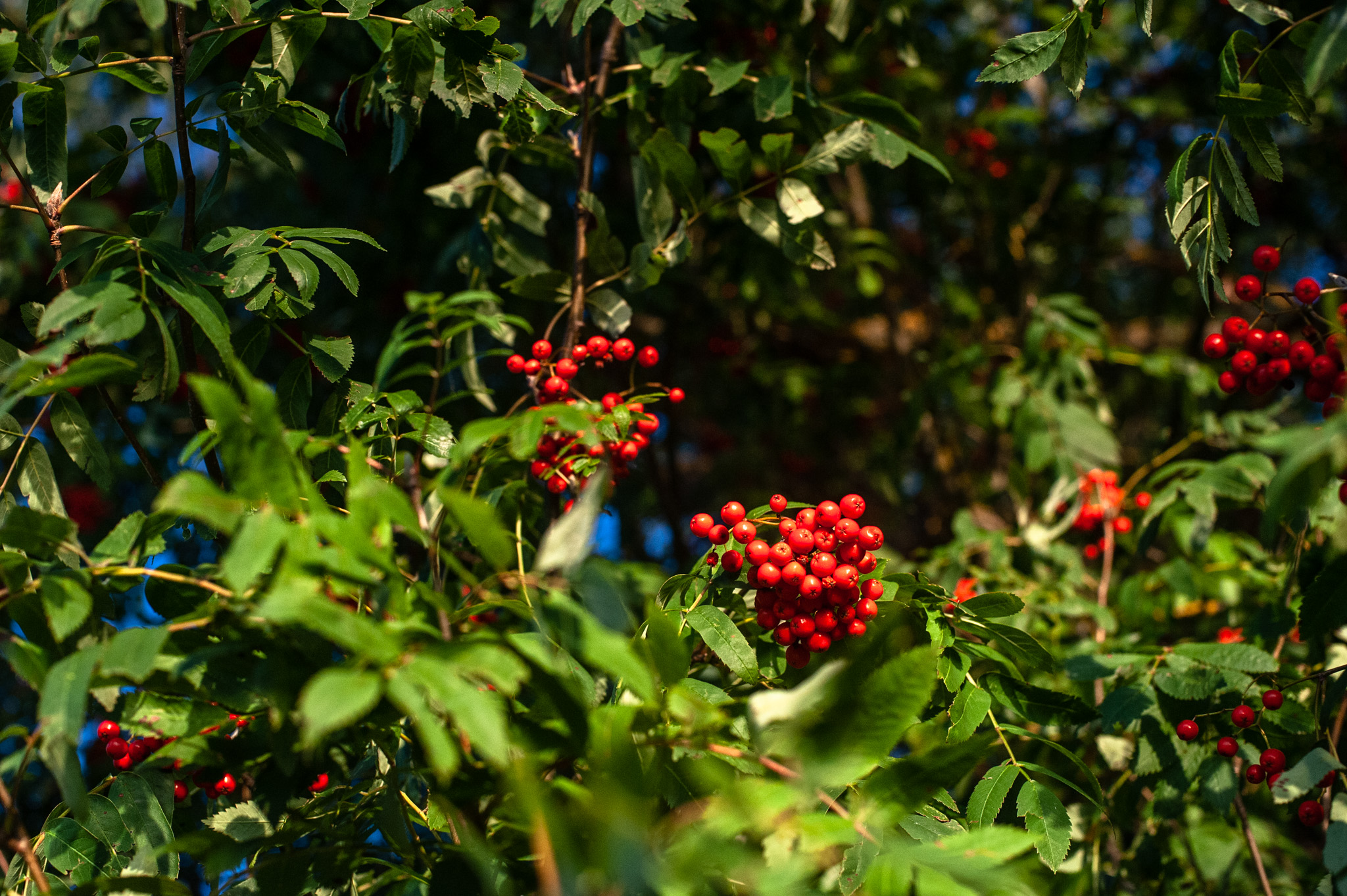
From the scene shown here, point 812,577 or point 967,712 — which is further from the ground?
point 812,577

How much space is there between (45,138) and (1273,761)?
2.26m

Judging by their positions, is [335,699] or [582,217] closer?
[335,699]

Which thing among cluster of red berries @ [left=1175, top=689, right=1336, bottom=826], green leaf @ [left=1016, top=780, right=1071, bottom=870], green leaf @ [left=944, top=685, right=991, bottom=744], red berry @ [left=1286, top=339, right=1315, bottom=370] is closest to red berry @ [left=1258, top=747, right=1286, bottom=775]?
cluster of red berries @ [left=1175, top=689, right=1336, bottom=826]

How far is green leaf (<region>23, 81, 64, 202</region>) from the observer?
4.39 ft

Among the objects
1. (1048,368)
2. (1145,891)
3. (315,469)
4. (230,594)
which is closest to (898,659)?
(230,594)

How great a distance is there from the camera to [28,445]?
134cm

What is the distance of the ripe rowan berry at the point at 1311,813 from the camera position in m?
1.50

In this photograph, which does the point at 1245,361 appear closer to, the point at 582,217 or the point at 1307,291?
the point at 1307,291

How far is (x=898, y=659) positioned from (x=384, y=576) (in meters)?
0.55

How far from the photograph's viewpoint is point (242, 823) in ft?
3.84

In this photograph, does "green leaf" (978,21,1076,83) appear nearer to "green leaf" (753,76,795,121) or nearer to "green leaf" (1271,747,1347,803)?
"green leaf" (753,76,795,121)

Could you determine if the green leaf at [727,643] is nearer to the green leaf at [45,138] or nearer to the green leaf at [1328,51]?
the green leaf at [1328,51]

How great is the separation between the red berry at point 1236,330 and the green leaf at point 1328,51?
77cm

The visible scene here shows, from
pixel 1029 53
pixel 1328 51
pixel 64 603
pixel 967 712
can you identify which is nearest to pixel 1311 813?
pixel 967 712
